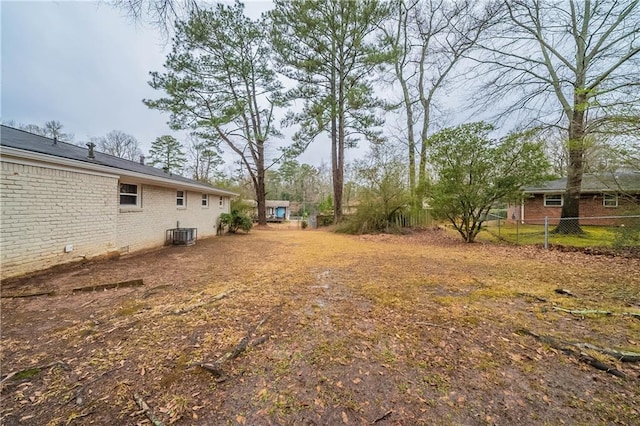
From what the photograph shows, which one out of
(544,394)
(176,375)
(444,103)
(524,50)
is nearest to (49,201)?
(176,375)

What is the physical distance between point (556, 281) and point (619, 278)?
49.3 inches

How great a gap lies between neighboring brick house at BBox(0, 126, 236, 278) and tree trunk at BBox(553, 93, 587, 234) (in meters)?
11.8

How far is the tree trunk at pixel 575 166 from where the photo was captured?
7.19 m

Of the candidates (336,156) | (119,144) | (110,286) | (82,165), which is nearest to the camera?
(110,286)

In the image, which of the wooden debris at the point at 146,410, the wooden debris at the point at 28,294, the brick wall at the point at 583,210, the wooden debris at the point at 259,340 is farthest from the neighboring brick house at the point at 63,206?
the brick wall at the point at 583,210

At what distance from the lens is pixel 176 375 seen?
6.56 feet

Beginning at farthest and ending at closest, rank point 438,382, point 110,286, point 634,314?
point 110,286 → point 634,314 → point 438,382

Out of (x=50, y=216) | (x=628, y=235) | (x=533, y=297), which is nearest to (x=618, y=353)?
(x=533, y=297)

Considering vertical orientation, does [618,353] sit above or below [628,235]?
below

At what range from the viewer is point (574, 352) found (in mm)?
2297

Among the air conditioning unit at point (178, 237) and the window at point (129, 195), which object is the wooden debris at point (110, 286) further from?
the air conditioning unit at point (178, 237)

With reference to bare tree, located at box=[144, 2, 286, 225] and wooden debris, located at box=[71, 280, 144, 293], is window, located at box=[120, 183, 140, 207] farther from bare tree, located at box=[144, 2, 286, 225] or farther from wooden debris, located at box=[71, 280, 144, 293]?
bare tree, located at box=[144, 2, 286, 225]

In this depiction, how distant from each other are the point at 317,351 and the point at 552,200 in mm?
19984

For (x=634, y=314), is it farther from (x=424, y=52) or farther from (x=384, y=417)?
(x=424, y=52)
